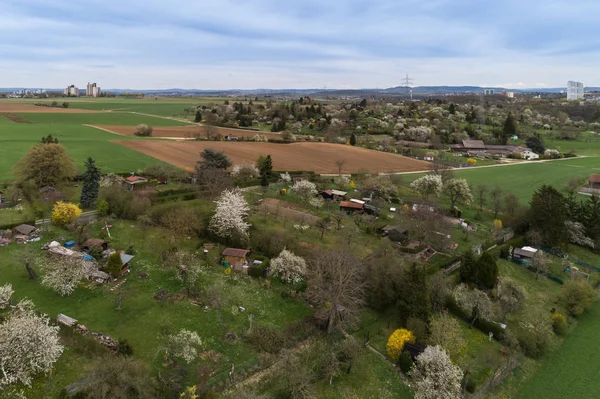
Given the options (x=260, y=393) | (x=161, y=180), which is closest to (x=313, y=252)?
(x=260, y=393)

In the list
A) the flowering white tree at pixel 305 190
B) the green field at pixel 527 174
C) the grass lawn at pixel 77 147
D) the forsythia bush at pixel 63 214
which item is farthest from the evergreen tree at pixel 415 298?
the grass lawn at pixel 77 147

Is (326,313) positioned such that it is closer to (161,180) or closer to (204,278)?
(204,278)

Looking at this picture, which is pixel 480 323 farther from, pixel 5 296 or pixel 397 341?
pixel 5 296

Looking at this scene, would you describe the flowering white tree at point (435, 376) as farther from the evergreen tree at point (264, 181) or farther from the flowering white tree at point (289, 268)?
the evergreen tree at point (264, 181)

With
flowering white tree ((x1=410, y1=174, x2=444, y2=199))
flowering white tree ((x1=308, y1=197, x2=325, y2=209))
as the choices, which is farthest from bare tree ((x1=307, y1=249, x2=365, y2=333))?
flowering white tree ((x1=410, y1=174, x2=444, y2=199))

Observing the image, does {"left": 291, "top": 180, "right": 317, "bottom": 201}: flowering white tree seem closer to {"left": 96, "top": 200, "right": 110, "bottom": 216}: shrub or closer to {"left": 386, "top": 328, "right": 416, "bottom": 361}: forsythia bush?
{"left": 96, "top": 200, "right": 110, "bottom": 216}: shrub

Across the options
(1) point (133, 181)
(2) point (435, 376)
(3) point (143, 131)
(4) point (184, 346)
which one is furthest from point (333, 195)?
(3) point (143, 131)
